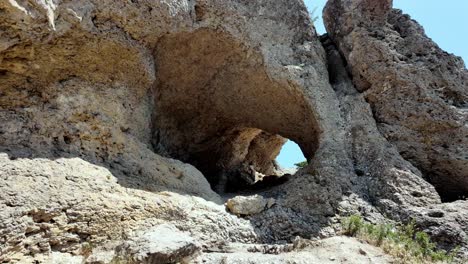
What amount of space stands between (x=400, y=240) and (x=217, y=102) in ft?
13.0

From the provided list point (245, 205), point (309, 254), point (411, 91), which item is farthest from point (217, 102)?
point (309, 254)

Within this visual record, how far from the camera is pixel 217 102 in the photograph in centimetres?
818

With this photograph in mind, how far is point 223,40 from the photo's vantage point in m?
7.26

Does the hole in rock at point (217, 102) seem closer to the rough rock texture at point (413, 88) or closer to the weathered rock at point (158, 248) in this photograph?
the rough rock texture at point (413, 88)

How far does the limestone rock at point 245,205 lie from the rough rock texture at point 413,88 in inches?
100

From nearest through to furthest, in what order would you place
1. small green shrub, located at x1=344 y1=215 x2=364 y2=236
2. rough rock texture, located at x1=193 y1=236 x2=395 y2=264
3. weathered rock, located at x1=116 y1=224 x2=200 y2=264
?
1. weathered rock, located at x1=116 y1=224 x2=200 y2=264
2. rough rock texture, located at x1=193 y1=236 x2=395 y2=264
3. small green shrub, located at x1=344 y1=215 x2=364 y2=236

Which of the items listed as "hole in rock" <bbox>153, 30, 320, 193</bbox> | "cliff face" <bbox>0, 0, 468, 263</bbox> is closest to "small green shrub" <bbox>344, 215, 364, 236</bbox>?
"cliff face" <bbox>0, 0, 468, 263</bbox>

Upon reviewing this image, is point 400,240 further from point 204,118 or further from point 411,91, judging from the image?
point 204,118

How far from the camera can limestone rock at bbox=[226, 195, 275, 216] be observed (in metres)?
5.91

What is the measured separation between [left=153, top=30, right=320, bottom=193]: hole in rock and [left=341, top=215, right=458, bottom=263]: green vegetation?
1.99 metres

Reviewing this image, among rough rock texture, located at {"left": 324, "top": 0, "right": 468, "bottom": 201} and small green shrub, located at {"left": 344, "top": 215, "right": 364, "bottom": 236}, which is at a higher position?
rough rock texture, located at {"left": 324, "top": 0, "right": 468, "bottom": 201}

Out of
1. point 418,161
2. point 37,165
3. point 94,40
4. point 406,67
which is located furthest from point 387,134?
point 37,165

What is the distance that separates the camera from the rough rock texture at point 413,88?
7207mm

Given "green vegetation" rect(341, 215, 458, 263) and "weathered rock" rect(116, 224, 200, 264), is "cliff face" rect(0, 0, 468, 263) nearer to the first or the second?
"weathered rock" rect(116, 224, 200, 264)
